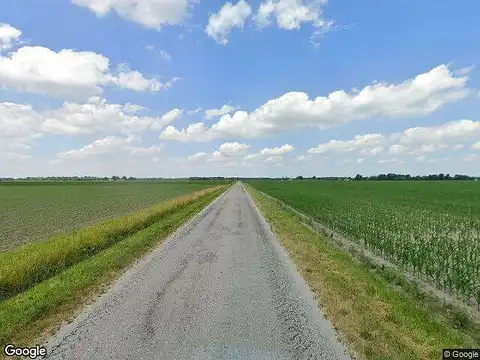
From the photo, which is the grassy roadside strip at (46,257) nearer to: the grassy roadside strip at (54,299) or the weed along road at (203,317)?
the grassy roadside strip at (54,299)

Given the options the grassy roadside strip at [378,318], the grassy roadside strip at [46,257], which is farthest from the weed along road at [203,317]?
the grassy roadside strip at [46,257]

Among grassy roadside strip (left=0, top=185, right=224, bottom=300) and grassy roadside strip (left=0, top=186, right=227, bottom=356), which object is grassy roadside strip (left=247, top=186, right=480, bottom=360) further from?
grassy roadside strip (left=0, top=185, right=224, bottom=300)

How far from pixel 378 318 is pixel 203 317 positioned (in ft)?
11.3

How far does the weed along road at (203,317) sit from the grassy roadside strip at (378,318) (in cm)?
36

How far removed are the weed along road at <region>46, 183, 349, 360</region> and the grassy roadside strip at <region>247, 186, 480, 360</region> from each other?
1.17 feet

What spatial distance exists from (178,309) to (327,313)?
303cm

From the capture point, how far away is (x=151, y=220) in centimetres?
2402

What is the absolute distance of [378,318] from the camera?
6980 mm

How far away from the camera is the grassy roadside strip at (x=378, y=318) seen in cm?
575

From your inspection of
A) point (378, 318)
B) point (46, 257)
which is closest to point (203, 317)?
point (378, 318)

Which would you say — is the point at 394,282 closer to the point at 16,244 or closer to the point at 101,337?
the point at 101,337

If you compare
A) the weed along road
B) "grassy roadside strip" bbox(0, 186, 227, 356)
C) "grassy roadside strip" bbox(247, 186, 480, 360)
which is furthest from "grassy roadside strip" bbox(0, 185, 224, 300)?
"grassy roadside strip" bbox(247, 186, 480, 360)

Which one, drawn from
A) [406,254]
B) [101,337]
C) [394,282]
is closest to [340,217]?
[406,254]

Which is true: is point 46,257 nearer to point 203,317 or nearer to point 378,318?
point 203,317
